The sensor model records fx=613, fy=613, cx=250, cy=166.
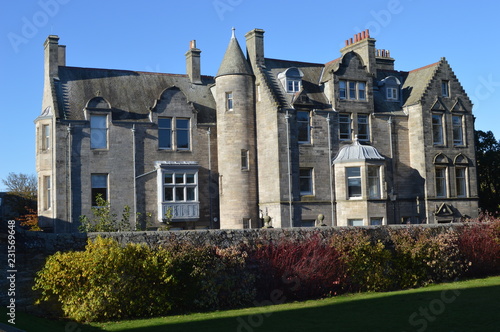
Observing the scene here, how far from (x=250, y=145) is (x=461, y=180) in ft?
45.1

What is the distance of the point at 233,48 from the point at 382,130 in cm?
1025

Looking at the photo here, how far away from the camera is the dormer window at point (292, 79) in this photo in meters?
35.3

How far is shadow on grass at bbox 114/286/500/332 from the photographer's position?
15.6 meters

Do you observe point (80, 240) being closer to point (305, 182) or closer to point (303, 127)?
point (305, 182)

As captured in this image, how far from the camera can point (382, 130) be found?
37188 millimetres

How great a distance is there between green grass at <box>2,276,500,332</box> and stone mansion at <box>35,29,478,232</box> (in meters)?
13.3

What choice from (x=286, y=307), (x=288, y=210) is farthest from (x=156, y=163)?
(x=286, y=307)

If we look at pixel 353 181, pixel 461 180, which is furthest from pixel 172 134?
pixel 461 180

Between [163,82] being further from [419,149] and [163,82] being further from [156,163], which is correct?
[419,149]

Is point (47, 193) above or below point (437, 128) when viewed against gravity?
below

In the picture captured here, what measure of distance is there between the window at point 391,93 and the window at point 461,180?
5.96 meters

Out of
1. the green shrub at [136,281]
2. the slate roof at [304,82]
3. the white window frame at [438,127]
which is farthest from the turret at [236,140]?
the green shrub at [136,281]

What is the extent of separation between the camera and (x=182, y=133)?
35.5m

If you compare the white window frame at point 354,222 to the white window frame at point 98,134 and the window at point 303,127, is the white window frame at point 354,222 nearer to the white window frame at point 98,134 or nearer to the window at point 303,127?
the window at point 303,127
